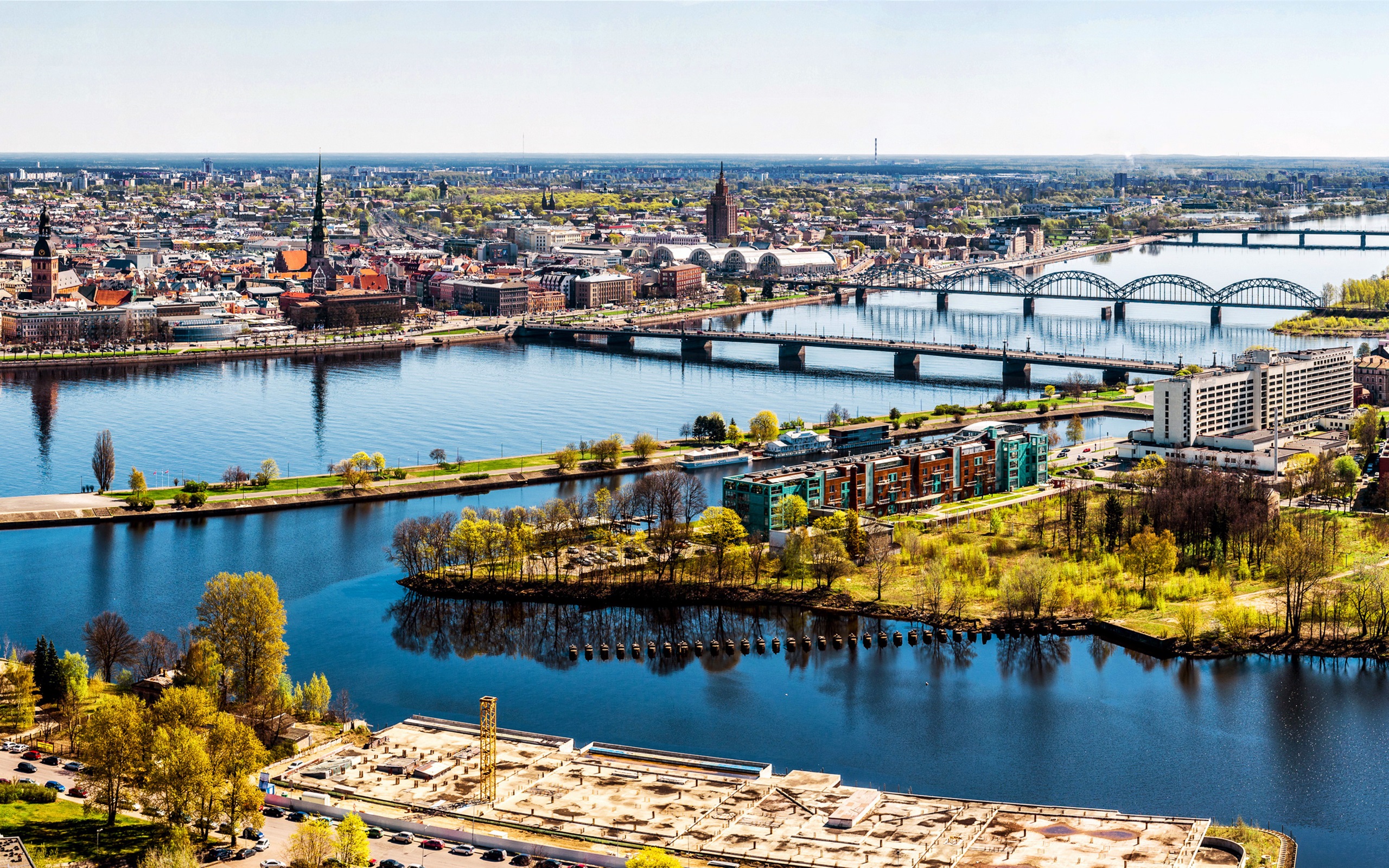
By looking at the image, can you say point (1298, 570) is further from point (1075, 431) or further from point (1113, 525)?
point (1075, 431)

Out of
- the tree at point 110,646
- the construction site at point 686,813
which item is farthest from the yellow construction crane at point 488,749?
the tree at point 110,646

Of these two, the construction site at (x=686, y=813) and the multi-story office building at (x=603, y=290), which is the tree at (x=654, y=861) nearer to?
the construction site at (x=686, y=813)

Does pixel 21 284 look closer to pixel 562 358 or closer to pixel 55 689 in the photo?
pixel 562 358

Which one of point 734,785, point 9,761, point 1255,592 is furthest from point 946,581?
point 9,761

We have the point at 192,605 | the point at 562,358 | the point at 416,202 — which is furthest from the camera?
the point at 416,202

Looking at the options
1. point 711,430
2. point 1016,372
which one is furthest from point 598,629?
point 1016,372

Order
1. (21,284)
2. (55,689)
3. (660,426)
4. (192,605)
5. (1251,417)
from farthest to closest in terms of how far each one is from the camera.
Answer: (21,284)
(660,426)
(1251,417)
(192,605)
(55,689)
